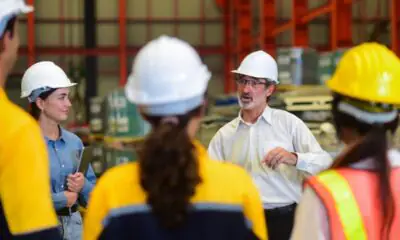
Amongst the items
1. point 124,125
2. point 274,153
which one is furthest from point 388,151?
point 124,125

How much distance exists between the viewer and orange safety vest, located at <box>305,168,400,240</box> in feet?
7.29

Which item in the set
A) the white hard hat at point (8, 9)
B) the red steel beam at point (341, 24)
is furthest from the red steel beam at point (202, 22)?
the white hard hat at point (8, 9)

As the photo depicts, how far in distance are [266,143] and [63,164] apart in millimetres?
1263

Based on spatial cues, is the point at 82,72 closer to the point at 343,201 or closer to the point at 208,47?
the point at 208,47

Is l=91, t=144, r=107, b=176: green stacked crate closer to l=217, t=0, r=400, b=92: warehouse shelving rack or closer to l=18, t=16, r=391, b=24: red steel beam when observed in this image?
l=217, t=0, r=400, b=92: warehouse shelving rack

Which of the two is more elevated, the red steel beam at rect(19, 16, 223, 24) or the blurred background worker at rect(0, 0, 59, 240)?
the red steel beam at rect(19, 16, 223, 24)

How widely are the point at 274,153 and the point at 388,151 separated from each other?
2.04 meters

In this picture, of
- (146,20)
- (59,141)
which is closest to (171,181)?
(59,141)

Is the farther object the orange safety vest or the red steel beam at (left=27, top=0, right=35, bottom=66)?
the red steel beam at (left=27, top=0, right=35, bottom=66)

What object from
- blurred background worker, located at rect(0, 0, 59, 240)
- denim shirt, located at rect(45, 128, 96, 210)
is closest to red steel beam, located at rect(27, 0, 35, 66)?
denim shirt, located at rect(45, 128, 96, 210)

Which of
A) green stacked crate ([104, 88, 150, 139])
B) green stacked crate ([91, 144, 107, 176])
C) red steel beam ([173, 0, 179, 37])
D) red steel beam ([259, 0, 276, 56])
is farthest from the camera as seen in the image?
red steel beam ([173, 0, 179, 37])

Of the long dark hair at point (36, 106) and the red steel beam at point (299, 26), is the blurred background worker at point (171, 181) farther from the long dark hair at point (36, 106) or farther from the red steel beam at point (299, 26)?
the red steel beam at point (299, 26)

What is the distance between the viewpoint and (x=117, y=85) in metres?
18.0

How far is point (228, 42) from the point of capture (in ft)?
58.9
